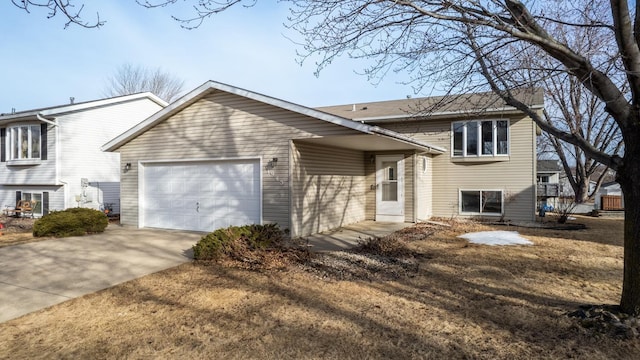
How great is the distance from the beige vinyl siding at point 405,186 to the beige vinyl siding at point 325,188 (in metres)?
0.24

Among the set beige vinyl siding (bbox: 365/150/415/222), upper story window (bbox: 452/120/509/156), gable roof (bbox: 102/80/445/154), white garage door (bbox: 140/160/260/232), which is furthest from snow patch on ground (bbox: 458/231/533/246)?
white garage door (bbox: 140/160/260/232)

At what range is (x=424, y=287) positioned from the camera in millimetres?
5762

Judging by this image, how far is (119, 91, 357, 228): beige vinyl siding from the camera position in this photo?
10.2 m

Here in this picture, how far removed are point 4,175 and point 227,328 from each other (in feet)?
61.5

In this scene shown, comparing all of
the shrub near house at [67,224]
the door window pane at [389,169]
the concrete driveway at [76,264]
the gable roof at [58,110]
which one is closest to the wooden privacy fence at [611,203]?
the door window pane at [389,169]

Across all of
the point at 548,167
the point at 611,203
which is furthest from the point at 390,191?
the point at 548,167

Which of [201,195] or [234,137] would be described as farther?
[201,195]

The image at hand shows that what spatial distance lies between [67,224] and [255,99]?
19.8ft

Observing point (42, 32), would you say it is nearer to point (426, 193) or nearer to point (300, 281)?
point (300, 281)

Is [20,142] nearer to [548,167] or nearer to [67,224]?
[67,224]

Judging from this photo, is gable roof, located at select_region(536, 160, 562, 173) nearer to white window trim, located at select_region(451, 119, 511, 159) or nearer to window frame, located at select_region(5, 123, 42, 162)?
white window trim, located at select_region(451, 119, 511, 159)

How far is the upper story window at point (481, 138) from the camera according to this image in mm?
14844

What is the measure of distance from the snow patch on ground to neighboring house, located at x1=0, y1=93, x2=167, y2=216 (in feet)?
48.7

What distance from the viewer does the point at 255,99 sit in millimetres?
10391
